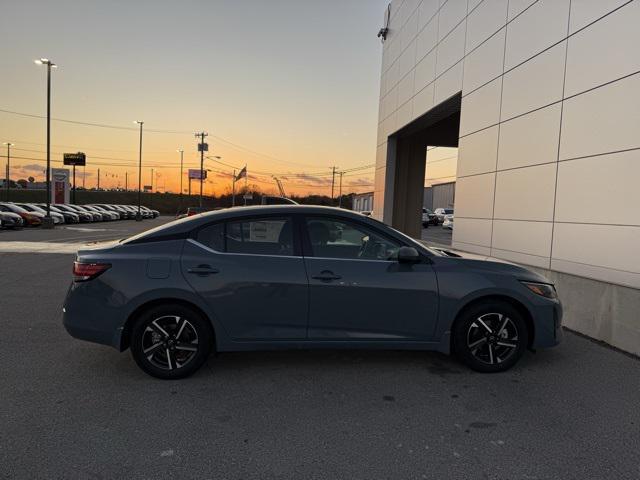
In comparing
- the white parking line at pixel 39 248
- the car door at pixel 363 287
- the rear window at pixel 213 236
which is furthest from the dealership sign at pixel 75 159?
the car door at pixel 363 287

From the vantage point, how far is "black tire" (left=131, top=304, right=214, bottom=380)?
162 inches

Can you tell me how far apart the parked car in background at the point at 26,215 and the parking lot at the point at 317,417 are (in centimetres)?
2796

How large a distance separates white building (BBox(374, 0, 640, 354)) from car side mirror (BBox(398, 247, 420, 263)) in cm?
293

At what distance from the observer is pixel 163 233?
4.27m

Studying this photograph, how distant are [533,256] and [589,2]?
13.4 ft

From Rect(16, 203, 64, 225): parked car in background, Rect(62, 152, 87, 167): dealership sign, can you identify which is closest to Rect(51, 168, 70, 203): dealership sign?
Rect(62, 152, 87, 167): dealership sign

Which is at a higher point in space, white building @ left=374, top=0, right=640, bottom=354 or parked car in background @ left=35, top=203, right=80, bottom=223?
white building @ left=374, top=0, right=640, bottom=354

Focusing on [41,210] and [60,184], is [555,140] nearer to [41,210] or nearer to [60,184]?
[41,210]

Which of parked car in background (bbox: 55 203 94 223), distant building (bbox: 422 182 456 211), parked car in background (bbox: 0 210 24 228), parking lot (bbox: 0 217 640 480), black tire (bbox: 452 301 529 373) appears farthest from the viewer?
distant building (bbox: 422 182 456 211)

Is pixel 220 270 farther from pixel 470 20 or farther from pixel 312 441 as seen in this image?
pixel 470 20

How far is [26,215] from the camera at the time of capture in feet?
94.8

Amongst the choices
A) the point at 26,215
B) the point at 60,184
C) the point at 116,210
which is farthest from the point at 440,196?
the point at 26,215

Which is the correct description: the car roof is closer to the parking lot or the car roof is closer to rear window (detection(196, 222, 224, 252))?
rear window (detection(196, 222, 224, 252))

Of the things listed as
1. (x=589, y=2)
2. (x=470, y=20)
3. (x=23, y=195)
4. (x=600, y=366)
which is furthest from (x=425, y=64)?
(x=23, y=195)
